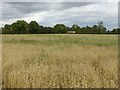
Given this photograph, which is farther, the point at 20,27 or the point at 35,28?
the point at 20,27

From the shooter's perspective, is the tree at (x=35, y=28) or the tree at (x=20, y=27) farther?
the tree at (x=20, y=27)

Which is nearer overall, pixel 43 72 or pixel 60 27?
pixel 43 72

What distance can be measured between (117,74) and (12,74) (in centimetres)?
240

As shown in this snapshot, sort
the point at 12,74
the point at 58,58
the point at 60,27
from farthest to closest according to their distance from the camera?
the point at 60,27 → the point at 58,58 → the point at 12,74

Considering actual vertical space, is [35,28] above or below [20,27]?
below

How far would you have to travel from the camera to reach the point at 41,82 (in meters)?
3.89

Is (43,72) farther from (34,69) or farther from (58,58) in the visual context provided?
(58,58)

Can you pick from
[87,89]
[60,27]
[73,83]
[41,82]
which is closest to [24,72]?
[41,82]

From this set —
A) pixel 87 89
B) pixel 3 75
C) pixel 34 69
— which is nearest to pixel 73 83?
pixel 87 89

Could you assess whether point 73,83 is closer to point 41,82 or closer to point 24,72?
point 41,82

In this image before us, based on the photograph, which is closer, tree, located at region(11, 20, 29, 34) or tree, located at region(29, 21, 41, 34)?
tree, located at region(29, 21, 41, 34)

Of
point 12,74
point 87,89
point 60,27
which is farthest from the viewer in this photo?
point 60,27

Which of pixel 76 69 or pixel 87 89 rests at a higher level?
pixel 76 69

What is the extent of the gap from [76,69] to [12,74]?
4.89 feet
